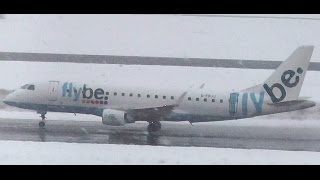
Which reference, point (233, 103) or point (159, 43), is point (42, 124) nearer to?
point (159, 43)

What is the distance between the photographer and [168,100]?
5887mm

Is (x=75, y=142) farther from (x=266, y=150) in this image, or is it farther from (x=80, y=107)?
(x=266, y=150)

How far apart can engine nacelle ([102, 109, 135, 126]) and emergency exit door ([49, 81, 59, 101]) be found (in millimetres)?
497

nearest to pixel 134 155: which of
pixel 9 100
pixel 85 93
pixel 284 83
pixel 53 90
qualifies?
pixel 85 93

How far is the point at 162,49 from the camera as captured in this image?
5.71 meters

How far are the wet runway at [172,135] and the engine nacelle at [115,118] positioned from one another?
0.05m

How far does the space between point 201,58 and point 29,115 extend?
5.28ft

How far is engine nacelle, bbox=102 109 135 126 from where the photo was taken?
19.1ft

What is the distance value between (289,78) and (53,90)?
2097 millimetres

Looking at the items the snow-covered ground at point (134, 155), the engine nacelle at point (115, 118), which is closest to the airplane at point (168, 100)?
the engine nacelle at point (115, 118)

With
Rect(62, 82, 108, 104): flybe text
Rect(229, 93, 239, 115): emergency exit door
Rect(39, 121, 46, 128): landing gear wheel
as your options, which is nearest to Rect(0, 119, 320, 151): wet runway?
Rect(39, 121, 46, 128): landing gear wheel

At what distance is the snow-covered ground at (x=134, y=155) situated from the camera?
5.23 meters

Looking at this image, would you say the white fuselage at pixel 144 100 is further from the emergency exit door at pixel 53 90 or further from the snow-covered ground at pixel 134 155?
the snow-covered ground at pixel 134 155

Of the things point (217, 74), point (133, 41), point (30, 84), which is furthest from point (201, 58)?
point (30, 84)
